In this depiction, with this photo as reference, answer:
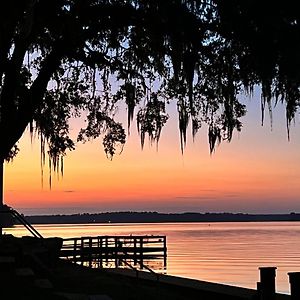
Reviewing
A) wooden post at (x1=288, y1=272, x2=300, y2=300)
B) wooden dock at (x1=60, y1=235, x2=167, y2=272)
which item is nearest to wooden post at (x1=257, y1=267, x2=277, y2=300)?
wooden post at (x1=288, y1=272, x2=300, y2=300)

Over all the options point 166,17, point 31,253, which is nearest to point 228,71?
point 166,17

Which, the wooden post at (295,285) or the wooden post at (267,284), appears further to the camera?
the wooden post at (267,284)

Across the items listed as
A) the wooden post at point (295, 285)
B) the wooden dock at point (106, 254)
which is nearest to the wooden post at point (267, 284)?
the wooden post at point (295, 285)

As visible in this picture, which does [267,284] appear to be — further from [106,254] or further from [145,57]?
[106,254]

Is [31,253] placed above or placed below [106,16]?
below

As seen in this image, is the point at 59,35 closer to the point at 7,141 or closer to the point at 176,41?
the point at 7,141

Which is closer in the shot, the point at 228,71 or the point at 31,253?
the point at 228,71

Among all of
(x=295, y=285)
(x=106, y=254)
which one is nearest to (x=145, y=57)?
(x=295, y=285)

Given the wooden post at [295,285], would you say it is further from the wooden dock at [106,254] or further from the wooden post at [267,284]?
the wooden dock at [106,254]

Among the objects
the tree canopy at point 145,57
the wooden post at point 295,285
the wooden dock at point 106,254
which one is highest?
the tree canopy at point 145,57

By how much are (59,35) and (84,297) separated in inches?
187

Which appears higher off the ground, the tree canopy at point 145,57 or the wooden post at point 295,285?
the tree canopy at point 145,57

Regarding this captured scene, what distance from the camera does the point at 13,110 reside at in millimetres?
11492

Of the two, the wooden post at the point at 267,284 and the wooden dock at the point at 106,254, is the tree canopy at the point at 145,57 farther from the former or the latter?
the wooden dock at the point at 106,254
